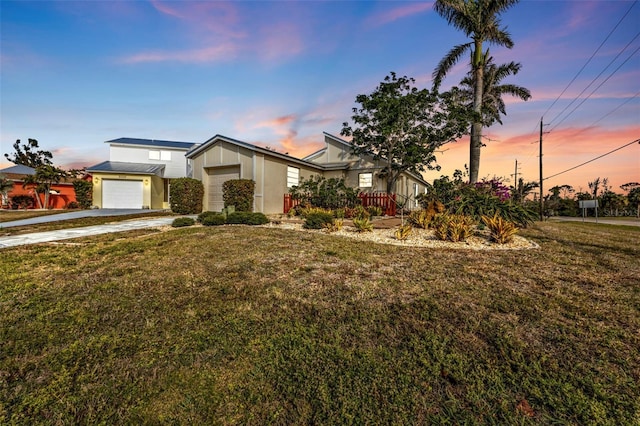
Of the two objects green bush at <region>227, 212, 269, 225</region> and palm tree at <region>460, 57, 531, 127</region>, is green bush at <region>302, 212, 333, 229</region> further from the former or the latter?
palm tree at <region>460, 57, 531, 127</region>

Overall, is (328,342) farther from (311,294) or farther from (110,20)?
(110,20)

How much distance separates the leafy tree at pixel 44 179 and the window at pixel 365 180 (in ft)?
73.9

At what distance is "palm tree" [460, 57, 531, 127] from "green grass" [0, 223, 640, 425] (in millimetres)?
15296

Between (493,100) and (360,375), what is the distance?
2077cm

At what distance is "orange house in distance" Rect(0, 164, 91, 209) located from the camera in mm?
20438

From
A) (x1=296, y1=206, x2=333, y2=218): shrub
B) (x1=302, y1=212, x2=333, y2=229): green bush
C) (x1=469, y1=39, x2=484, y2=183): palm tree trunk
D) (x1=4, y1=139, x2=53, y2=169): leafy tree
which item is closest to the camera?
(x1=302, y1=212, x2=333, y2=229): green bush

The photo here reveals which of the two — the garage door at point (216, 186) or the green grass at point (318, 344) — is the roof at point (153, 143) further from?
the green grass at point (318, 344)

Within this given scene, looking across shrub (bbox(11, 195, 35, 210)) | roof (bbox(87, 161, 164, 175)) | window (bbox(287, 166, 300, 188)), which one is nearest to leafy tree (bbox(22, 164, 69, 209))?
shrub (bbox(11, 195, 35, 210))

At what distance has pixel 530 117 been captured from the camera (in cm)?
2094

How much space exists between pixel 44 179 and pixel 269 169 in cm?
1917

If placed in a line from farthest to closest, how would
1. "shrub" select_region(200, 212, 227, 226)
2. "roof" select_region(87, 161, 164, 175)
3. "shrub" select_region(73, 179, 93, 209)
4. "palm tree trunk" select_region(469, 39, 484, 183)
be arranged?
"shrub" select_region(73, 179, 93, 209) → "roof" select_region(87, 161, 164, 175) → "palm tree trunk" select_region(469, 39, 484, 183) → "shrub" select_region(200, 212, 227, 226)

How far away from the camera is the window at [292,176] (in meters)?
13.9

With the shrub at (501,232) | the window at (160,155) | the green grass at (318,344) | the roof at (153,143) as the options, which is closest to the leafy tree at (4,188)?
the roof at (153,143)

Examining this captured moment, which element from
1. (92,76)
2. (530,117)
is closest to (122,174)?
(92,76)
